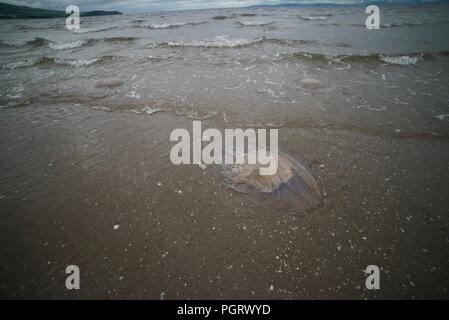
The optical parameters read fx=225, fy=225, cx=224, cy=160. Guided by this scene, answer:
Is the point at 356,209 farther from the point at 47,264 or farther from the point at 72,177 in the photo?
the point at 72,177

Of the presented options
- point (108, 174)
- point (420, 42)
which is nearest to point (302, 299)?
point (108, 174)

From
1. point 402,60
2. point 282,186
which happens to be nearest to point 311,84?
point 282,186

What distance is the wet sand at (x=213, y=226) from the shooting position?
2.42 metres

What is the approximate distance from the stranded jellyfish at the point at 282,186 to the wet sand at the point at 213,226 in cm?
13

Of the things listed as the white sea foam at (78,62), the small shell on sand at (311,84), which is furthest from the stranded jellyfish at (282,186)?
the white sea foam at (78,62)

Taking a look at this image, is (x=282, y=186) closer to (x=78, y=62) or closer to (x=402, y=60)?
(x=402, y=60)

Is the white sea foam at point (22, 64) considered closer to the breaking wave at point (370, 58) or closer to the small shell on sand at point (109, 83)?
the small shell on sand at point (109, 83)

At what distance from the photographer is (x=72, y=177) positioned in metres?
3.84

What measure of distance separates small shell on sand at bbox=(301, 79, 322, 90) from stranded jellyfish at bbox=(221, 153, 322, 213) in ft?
14.7

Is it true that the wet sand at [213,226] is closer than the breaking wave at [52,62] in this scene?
Yes

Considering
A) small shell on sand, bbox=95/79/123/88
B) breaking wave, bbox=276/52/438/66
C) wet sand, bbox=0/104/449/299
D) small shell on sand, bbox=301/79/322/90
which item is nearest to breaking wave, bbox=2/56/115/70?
small shell on sand, bbox=95/79/123/88

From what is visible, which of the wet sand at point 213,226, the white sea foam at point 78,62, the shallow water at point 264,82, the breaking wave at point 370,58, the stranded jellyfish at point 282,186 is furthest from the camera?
the white sea foam at point 78,62

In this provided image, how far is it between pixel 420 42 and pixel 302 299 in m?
16.7

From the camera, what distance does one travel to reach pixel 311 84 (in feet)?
24.0
